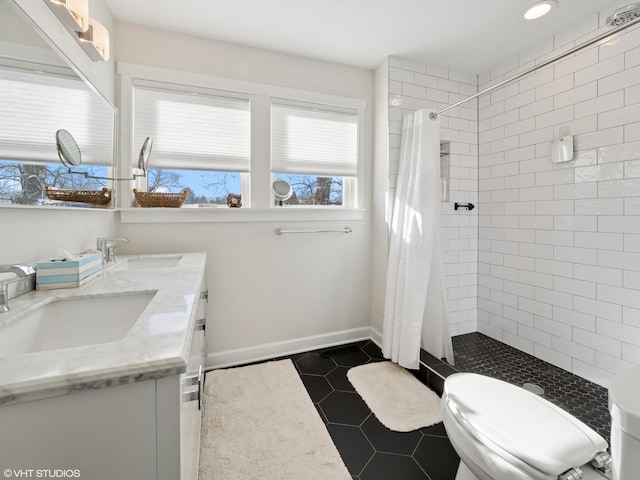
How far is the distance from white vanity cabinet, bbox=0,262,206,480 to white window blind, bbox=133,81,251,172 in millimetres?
1655

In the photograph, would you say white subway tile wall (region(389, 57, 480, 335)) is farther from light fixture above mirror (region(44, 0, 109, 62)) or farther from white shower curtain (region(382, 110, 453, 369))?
light fixture above mirror (region(44, 0, 109, 62))

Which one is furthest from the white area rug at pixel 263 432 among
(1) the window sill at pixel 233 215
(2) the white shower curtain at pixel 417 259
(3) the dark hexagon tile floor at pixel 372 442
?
(1) the window sill at pixel 233 215

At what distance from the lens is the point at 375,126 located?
2.38 m

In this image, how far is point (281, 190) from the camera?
6.98 ft

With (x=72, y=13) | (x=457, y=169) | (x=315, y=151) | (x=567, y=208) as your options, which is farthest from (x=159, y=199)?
(x=567, y=208)

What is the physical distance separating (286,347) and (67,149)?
5.94ft

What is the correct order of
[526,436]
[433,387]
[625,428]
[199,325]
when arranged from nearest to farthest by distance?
[625,428] < [526,436] < [199,325] < [433,387]

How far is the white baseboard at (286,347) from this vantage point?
2043mm

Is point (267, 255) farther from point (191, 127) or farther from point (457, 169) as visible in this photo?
point (457, 169)

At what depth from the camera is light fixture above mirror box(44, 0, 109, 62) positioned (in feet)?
3.53

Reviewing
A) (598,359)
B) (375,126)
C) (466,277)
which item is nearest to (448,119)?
(375,126)

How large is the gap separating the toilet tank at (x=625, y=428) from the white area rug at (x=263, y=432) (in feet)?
3.04

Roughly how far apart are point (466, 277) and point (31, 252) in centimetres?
285

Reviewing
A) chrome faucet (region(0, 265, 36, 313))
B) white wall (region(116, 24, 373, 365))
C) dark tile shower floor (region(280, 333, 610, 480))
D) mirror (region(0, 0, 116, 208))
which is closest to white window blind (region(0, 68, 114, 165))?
mirror (region(0, 0, 116, 208))
